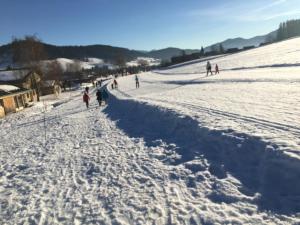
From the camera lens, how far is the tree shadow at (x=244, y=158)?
246 inches

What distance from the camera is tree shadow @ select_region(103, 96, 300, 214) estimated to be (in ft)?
20.5

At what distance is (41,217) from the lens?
23.2 ft

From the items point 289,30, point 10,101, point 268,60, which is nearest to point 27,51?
point 10,101

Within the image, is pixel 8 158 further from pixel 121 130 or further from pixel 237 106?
pixel 237 106

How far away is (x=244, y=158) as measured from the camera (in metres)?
8.03

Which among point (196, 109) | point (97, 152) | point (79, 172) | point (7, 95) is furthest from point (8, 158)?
point (7, 95)

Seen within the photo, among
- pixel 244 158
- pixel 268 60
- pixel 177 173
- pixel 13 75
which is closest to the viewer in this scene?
pixel 244 158

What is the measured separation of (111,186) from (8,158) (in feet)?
25.4

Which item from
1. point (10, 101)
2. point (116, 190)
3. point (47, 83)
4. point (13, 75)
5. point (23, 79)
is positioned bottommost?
point (116, 190)

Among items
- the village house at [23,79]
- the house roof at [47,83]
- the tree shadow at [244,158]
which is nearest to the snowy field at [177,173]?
the tree shadow at [244,158]

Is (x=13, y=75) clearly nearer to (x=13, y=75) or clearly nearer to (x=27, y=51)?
(x=13, y=75)

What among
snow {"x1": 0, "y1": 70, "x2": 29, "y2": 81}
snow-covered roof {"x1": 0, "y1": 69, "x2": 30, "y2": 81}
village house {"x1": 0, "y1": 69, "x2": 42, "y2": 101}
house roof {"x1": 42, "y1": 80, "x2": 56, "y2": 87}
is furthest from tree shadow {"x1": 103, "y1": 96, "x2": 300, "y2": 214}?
house roof {"x1": 42, "y1": 80, "x2": 56, "y2": 87}

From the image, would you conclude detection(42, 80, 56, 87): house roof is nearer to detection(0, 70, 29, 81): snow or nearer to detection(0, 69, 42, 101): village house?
detection(0, 70, 29, 81): snow

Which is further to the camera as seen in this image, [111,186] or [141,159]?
[141,159]
